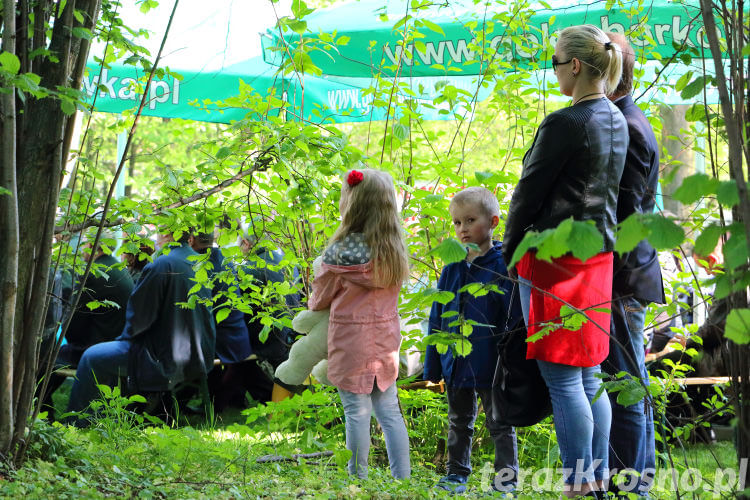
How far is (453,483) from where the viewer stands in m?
3.33

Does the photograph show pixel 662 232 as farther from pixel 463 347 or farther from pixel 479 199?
pixel 479 199

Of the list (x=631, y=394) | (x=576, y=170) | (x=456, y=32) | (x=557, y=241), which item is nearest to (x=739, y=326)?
(x=557, y=241)

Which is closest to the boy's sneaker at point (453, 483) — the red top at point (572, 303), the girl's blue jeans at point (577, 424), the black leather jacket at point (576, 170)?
the girl's blue jeans at point (577, 424)

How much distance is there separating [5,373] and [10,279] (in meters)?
0.32

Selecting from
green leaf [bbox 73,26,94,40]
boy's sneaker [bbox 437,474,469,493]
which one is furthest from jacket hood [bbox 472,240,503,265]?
green leaf [bbox 73,26,94,40]

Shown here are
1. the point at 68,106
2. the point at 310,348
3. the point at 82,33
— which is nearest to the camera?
the point at 68,106

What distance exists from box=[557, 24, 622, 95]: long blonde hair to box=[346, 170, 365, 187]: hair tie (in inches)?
41.8

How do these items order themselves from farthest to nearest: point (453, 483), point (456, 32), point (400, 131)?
point (456, 32) < point (400, 131) < point (453, 483)

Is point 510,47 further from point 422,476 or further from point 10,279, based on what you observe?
point 10,279

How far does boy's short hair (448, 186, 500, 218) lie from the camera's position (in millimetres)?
3672

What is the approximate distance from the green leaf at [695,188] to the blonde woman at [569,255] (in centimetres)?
135

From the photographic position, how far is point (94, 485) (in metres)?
2.61

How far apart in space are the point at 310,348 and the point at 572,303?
1.39m

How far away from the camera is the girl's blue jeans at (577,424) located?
2.75 m
